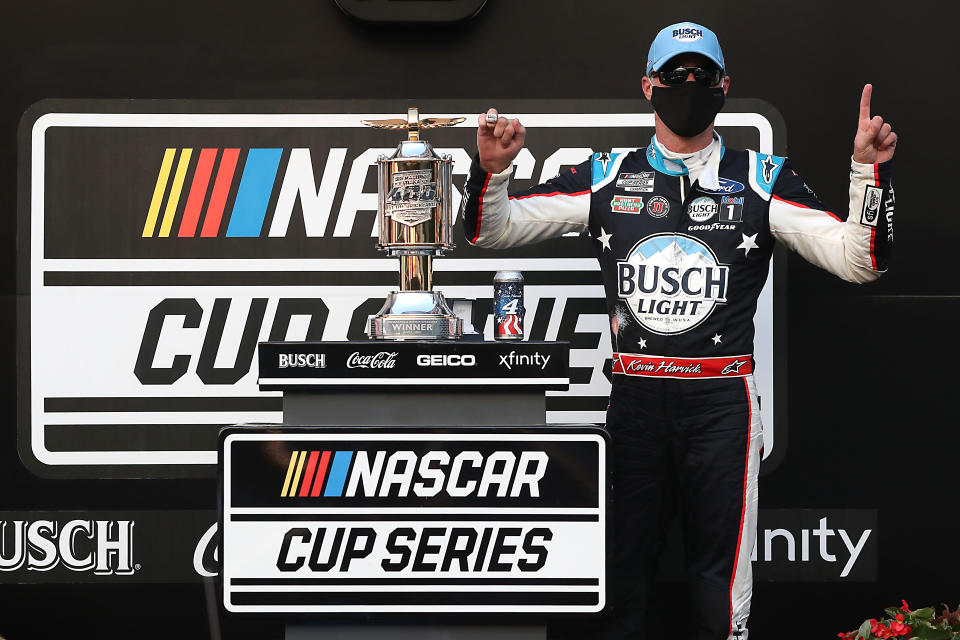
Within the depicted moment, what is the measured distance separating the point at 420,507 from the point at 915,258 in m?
1.69

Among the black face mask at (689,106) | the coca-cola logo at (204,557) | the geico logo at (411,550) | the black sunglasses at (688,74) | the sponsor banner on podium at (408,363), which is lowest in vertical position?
the coca-cola logo at (204,557)

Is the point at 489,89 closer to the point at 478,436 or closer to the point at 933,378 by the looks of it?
the point at 478,436

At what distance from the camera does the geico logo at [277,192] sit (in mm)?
2576

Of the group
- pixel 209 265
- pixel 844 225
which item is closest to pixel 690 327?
pixel 844 225

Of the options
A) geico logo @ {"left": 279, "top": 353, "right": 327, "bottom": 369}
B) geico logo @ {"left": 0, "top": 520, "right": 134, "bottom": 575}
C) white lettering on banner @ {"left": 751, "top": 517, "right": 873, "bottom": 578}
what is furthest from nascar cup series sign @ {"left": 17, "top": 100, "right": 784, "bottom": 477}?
geico logo @ {"left": 279, "top": 353, "right": 327, "bottom": 369}

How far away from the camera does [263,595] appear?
1656 mm

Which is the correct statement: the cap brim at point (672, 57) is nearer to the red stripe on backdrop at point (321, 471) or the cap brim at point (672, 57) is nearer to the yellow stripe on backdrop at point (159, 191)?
the red stripe on backdrop at point (321, 471)

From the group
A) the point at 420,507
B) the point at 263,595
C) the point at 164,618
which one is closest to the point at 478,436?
the point at 420,507

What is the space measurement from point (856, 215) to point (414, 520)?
115cm

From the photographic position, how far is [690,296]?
2104 millimetres

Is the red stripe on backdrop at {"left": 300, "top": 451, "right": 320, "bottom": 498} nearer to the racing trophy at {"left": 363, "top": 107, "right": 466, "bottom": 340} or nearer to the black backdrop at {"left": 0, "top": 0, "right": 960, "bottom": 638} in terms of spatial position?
the racing trophy at {"left": 363, "top": 107, "right": 466, "bottom": 340}

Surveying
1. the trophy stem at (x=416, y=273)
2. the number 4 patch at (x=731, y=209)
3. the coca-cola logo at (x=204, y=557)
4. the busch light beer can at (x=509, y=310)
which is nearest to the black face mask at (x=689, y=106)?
the number 4 patch at (x=731, y=209)

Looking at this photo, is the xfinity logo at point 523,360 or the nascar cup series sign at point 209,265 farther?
the nascar cup series sign at point 209,265

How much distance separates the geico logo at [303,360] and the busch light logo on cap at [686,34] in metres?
1.11
